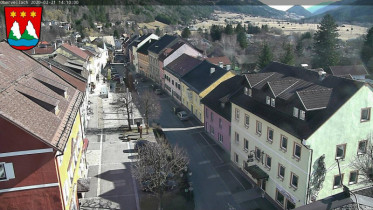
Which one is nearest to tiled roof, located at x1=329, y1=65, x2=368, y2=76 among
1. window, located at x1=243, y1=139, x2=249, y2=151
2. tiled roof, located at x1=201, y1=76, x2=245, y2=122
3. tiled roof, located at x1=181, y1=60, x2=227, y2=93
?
tiled roof, located at x1=181, y1=60, x2=227, y2=93

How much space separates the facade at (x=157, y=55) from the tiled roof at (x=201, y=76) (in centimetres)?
1690

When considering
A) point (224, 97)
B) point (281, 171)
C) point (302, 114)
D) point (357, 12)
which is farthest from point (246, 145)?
point (357, 12)

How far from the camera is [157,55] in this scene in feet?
228

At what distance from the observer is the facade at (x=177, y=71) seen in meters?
55.0

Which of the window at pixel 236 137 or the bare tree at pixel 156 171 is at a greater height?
the window at pixel 236 137

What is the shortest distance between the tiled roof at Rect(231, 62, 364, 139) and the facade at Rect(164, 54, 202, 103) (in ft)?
82.9

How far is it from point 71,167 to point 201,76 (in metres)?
28.2

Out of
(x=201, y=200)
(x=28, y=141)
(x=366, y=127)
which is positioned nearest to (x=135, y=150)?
(x=201, y=200)

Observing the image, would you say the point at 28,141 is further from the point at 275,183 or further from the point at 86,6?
the point at 86,6

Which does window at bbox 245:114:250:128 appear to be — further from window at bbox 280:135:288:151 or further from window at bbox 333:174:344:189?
window at bbox 333:174:344:189

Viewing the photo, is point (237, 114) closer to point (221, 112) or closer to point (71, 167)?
point (221, 112)

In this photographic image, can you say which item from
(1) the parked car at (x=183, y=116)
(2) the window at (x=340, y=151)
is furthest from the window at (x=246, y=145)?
(1) the parked car at (x=183, y=116)

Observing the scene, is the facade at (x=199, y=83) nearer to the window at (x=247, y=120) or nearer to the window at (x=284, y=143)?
the window at (x=247, y=120)

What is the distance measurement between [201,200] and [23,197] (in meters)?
14.7
